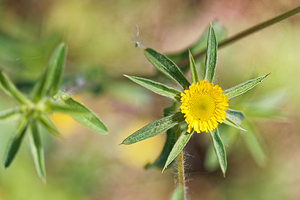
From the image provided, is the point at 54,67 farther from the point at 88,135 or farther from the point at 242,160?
the point at 242,160

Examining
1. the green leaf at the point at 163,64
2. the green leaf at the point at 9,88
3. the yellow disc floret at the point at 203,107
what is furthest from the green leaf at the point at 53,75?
the yellow disc floret at the point at 203,107

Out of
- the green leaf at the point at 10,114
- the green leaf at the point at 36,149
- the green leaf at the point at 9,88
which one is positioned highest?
the green leaf at the point at 9,88

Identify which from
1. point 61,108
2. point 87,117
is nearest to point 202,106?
point 87,117

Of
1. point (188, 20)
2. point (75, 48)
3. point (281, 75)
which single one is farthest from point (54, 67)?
point (281, 75)

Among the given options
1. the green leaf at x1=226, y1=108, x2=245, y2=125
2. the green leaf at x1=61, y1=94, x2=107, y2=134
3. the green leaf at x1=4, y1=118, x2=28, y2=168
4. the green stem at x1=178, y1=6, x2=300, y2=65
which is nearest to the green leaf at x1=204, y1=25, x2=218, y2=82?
the green leaf at x1=226, y1=108, x2=245, y2=125

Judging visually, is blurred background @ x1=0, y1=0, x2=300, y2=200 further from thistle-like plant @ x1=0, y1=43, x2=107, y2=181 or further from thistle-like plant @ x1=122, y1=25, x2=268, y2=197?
thistle-like plant @ x1=122, y1=25, x2=268, y2=197

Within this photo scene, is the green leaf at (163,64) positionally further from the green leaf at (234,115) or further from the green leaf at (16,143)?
the green leaf at (16,143)
